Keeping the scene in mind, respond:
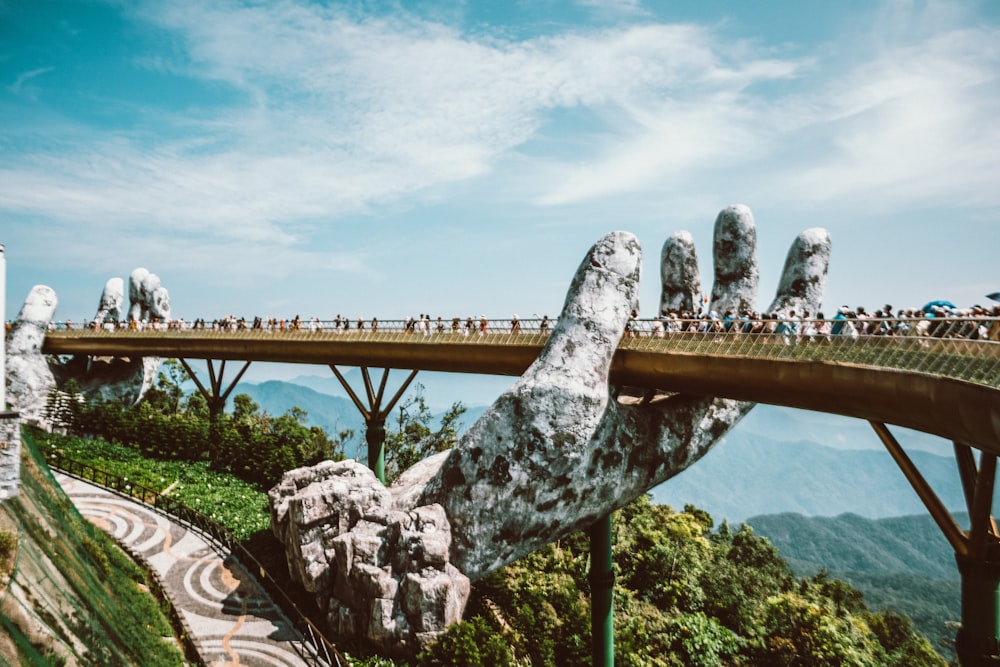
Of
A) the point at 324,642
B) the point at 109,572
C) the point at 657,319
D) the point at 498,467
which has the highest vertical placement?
the point at 657,319

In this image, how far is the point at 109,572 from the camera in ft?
61.7

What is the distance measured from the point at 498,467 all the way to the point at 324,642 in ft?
22.4

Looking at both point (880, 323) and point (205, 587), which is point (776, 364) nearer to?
point (880, 323)

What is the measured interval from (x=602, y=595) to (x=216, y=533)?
15.1m

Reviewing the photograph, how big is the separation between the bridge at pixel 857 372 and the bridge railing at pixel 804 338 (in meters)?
0.04

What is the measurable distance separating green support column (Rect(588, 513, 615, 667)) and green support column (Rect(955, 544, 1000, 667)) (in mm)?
10892

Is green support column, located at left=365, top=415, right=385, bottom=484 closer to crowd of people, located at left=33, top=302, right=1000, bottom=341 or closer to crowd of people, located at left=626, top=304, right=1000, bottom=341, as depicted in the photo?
crowd of people, located at left=33, top=302, right=1000, bottom=341

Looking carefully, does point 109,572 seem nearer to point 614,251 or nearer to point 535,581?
point 535,581

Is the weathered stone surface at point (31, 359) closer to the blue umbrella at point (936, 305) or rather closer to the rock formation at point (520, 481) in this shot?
the rock formation at point (520, 481)

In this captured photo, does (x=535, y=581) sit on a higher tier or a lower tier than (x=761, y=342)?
lower

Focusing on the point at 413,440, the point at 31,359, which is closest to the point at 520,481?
the point at 413,440

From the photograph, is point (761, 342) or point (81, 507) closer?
point (761, 342)

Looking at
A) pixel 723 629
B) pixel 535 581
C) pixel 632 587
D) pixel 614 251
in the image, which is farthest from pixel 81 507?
pixel 723 629

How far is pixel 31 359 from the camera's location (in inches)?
1641
